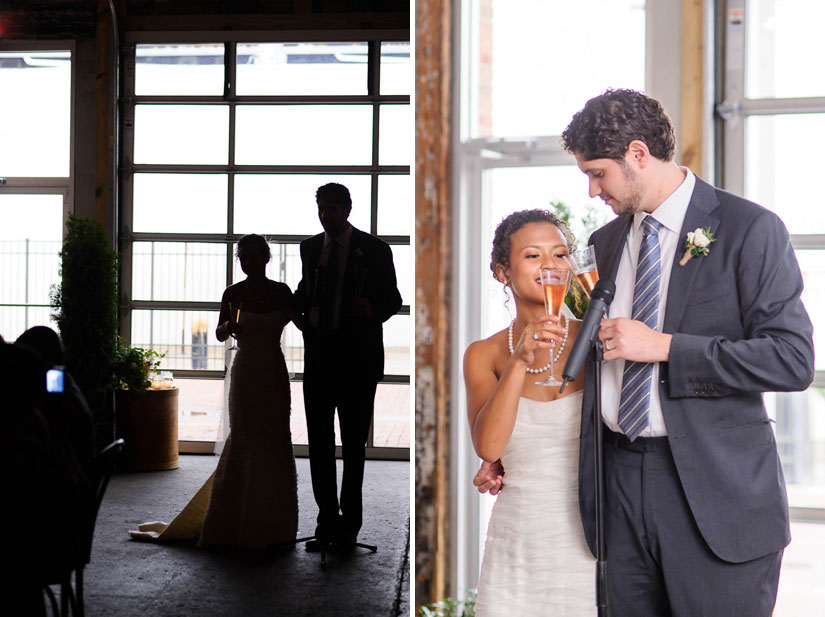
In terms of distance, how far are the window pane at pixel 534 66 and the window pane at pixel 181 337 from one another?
5.25 ft

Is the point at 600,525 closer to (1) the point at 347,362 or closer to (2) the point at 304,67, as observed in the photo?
(1) the point at 347,362

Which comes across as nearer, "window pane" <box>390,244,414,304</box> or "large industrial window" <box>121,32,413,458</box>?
"large industrial window" <box>121,32,413,458</box>

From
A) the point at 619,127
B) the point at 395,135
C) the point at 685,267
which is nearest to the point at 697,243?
the point at 685,267

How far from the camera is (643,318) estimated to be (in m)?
1.56

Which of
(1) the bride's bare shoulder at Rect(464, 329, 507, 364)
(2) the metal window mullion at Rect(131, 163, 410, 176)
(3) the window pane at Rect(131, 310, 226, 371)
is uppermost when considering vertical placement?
(2) the metal window mullion at Rect(131, 163, 410, 176)

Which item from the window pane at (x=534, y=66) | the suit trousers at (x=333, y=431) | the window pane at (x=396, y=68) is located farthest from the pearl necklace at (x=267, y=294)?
the window pane at (x=534, y=66)

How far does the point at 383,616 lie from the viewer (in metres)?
1.28

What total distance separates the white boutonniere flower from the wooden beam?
0.90 metres

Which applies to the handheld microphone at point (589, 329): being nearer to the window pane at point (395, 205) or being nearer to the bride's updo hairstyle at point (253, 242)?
the window pane at point (395, 205)

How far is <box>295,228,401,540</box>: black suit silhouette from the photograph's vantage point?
3.98 feet

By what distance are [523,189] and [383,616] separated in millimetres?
1619

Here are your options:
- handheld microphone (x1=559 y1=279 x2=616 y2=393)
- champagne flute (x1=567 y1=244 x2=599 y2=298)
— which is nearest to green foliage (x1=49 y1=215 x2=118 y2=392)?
handheld microphone (x1=559 y1=279 x2=616 y2=393)

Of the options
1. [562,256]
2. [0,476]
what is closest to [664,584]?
[562,256]

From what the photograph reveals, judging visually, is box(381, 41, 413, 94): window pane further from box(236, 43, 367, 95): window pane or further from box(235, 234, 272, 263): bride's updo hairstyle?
box(235, 234, 272, 263): bride's updo hairstyle
